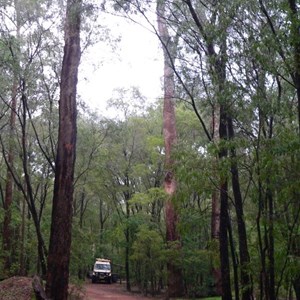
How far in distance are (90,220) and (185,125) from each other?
22.7 metres

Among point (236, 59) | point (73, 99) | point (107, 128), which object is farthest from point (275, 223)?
point (107, 128)

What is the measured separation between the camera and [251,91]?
7.56 meters

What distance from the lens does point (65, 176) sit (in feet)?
37.1

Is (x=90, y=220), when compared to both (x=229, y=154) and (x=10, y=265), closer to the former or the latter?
(x=10, y=265)

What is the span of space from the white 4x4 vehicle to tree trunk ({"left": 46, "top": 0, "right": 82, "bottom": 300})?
26407mm

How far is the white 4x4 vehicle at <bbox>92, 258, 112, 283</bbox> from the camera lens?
36.6m

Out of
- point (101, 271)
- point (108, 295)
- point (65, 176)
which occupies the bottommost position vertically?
point (108, 295)

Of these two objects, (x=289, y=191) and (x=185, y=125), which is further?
(x=185, y=125)

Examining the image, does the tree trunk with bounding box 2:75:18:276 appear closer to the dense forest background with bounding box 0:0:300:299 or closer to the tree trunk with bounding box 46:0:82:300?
the dense forest background with bounding box 0:0:300:299

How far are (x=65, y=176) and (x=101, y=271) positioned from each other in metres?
27.2

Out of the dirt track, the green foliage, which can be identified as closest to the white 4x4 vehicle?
the dirt track

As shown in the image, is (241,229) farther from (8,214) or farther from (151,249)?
(8,214)

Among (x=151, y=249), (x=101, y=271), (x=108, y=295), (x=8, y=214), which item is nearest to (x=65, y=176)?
(x=151, y=249)

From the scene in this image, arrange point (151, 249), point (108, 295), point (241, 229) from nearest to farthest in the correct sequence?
point (241, 229), point (151, 249), point (108, 295)
